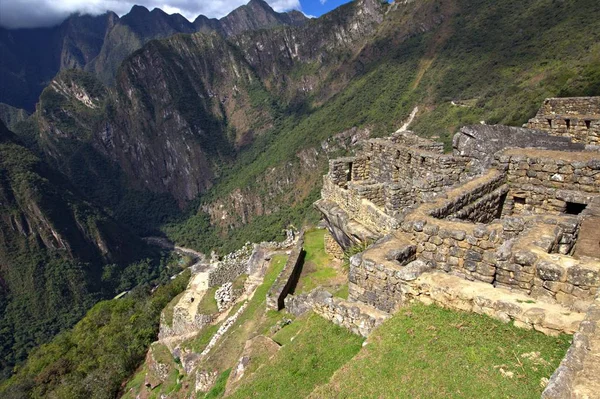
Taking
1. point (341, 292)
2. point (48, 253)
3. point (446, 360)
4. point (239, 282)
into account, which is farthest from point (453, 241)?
point (48, 253)

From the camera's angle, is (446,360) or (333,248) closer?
(446,360)

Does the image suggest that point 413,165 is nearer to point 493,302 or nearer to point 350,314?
point 350,314

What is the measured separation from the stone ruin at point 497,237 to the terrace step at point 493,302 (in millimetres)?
13

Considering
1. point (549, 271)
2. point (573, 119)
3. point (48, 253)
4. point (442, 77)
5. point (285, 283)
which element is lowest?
point (48, 253)

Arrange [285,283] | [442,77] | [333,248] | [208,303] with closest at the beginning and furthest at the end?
[285,283] → [333,248] → [208,303] → [442,77]

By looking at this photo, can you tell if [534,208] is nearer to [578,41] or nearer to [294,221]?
[578,41]

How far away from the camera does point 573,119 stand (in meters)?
11.9

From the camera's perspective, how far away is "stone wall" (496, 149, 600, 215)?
25.1 feet

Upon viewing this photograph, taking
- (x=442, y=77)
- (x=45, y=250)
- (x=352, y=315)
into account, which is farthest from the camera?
(x=45, y=250)

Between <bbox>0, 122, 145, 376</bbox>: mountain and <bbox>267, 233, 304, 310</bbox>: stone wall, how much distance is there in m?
86.9

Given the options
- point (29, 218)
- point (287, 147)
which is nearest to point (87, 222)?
point (29, 218)

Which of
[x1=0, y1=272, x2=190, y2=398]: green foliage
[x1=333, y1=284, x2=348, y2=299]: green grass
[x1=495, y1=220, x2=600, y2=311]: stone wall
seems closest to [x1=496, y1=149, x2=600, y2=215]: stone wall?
[x1=495, y1=220, x2=600, y2=311]: stone wall

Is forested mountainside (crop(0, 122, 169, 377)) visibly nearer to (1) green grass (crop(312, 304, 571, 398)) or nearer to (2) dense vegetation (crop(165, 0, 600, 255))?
(2) dense vegetation (crop(165, 0, 600, 255))

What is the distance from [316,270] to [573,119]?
10.4 meters
